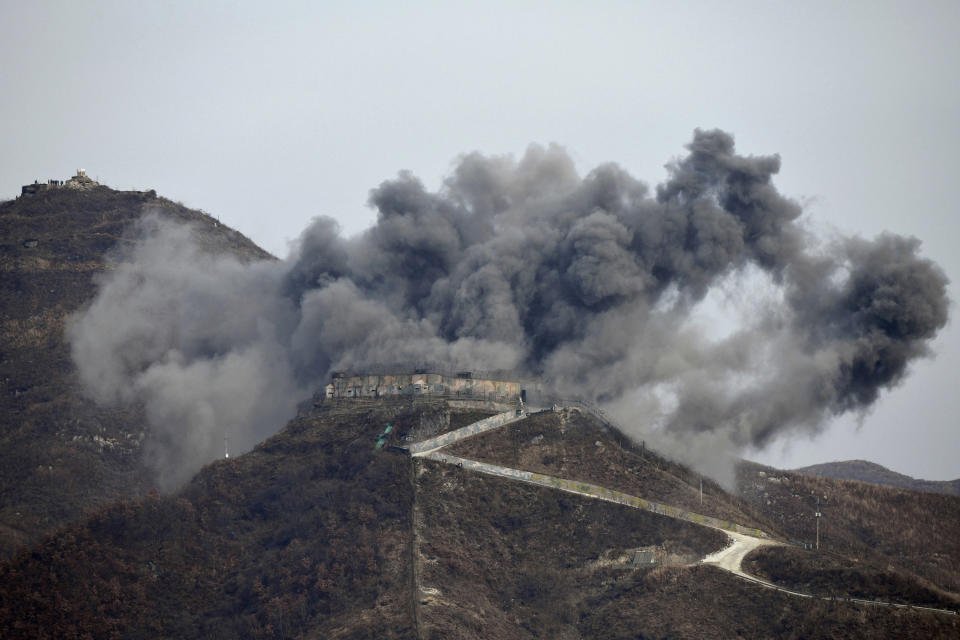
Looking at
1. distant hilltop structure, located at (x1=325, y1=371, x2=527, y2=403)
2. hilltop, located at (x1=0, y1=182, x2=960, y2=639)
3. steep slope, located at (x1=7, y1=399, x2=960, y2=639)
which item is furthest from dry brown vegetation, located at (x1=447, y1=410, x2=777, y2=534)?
distant hilltop structure, located at (x1=325, y1=371, x2=527, y2=403)

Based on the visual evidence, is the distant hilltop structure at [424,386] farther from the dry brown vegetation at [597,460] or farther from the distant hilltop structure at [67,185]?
the distant hilltop structure at [67,185]

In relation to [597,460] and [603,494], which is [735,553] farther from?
[597,460]

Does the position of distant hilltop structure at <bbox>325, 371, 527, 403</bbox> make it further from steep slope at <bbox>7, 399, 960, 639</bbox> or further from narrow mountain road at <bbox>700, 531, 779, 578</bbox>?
narrow mountain road at <bbox>700, 531, 779, 578</bbox>

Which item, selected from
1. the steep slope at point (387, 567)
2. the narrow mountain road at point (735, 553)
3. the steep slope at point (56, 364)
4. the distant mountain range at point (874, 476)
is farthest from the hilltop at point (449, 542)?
the distant mountain range at point (874, 476)

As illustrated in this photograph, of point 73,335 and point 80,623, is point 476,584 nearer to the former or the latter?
point 80,623

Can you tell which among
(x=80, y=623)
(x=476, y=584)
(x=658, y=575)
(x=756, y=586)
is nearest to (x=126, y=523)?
(x=80, y=623)

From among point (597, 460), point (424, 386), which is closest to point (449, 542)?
point (597, 460)
